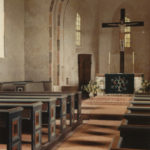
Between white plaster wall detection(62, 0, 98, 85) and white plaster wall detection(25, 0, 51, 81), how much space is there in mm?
1123

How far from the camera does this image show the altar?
11.7 metres

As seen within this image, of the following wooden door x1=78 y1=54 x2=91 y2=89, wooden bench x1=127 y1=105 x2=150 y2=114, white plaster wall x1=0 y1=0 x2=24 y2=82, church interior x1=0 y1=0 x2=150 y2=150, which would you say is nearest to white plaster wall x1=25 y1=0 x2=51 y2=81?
church interior x1=0 y1=0 x2=150 y2=150

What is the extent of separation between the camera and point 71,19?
14203 mm

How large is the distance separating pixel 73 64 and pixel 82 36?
76.4 inches

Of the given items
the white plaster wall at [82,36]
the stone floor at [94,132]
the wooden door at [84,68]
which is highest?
the white plaster wall at [82,36]

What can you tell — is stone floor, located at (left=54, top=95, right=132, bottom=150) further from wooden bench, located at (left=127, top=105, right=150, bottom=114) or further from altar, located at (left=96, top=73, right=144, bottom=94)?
altar, located at (left=96, top=73, right=144, bottom=94)

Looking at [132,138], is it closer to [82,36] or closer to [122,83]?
[122,83]

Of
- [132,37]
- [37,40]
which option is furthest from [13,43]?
[132,37]

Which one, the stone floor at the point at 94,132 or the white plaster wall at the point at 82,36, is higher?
the white plaster wall at the point at 82,36

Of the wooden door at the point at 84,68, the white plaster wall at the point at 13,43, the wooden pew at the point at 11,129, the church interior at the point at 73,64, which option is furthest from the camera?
the wooden door at the point at 84,68

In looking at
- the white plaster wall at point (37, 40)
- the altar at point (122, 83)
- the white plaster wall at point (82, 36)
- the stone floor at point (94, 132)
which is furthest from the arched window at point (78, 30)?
the stone floor at point (94, 132)

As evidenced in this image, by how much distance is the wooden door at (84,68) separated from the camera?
14453mm

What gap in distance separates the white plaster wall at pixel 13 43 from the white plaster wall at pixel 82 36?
213cm

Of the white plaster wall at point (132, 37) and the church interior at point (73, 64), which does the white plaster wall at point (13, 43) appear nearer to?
the church interior at point (73, 64)
